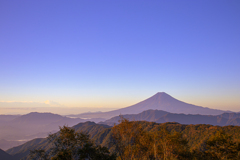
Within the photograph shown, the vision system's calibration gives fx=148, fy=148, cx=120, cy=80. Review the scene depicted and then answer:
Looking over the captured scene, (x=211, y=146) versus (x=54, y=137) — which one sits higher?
(x=54, y=137)

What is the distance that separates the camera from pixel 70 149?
49.8ft

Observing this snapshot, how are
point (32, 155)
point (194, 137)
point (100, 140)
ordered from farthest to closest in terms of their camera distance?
point (100, 140) → point (194, 137) → point (32, 155)

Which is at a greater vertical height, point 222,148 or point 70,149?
point 70,149

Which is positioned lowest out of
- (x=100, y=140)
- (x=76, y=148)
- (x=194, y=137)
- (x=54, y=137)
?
(x=100, y=140)

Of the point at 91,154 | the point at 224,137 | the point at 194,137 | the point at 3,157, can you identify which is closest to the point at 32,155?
the point at 91,154

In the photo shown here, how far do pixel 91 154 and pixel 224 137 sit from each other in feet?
58.8

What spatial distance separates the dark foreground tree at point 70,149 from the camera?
14921 millimetres

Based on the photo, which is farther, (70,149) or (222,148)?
(222,148)

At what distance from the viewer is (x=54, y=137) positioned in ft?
52.9

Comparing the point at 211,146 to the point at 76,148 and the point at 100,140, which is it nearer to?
the point at 76,148

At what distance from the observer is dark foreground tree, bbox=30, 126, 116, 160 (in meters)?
14.9

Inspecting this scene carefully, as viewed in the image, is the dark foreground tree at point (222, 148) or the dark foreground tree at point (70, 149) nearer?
the dark foreground tree at point (70, 149)

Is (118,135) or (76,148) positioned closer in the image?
(76,148)

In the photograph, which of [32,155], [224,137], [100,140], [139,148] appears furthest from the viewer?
Answer: [100,140]
